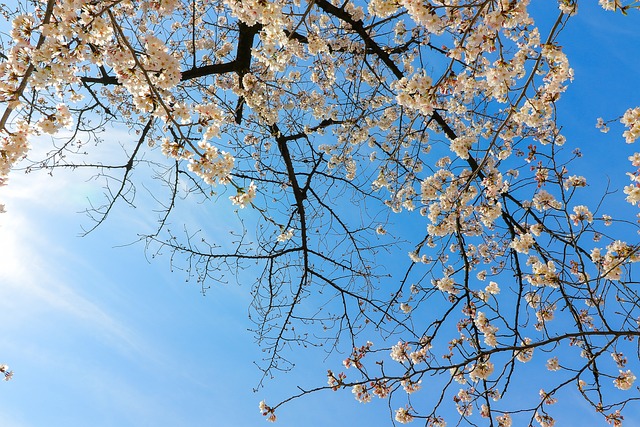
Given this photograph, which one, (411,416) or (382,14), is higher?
(382,14)

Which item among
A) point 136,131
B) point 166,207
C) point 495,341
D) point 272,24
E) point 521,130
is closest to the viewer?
point 272,24

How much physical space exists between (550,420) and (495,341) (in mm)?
885

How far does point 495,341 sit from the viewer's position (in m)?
4.74

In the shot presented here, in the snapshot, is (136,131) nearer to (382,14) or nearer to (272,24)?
(272,24)

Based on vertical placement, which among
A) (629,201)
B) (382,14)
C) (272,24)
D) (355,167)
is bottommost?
(629,201)

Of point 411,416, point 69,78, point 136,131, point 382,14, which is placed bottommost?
point 411,416

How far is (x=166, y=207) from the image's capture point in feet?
20.6

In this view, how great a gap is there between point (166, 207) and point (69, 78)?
10.4 ft

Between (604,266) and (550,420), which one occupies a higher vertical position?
(604,266)

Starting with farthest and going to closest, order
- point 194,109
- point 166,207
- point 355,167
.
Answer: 1. point 355,167
2. point 166,207
3. point 194,109

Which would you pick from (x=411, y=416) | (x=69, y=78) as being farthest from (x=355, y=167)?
(x=69, y=78)

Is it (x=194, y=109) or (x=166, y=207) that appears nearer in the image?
(x=194, y=109)

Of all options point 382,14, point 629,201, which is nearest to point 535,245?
point 629,201

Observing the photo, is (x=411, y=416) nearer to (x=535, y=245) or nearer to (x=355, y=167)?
(x=535, y=245)
